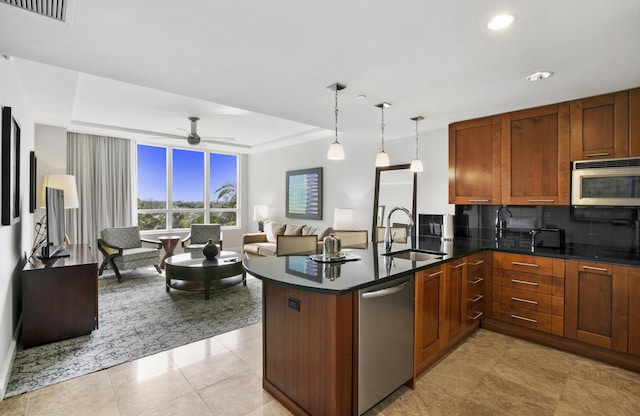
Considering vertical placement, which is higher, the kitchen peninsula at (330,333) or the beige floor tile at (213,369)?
the kitchen peninsula at (330,333)

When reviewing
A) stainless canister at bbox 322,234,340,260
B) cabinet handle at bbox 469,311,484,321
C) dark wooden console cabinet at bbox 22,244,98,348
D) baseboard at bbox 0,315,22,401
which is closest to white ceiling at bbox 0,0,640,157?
stainless canister at bbox 322,234,340,260

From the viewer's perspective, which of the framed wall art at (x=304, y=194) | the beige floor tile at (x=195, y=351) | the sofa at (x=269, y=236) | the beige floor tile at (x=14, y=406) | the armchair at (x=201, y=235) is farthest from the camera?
the armchair at (x=201, y=235)

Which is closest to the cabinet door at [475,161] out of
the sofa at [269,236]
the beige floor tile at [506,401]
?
the beige floor tile at [506,401]

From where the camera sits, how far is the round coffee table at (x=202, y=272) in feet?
13.4

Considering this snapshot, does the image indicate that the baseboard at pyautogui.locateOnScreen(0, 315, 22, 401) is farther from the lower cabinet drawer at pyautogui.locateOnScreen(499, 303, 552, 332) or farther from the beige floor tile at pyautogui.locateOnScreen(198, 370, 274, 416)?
the lower cabinet drawer at pyautogui.locateOnScreen(499, 303, 552, 332)

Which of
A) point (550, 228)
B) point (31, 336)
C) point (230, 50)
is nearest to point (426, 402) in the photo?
point (550, 228)

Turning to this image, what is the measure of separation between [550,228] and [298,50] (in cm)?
321

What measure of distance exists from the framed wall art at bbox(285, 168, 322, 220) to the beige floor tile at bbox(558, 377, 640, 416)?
4.43 meters

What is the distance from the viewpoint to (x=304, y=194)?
6.44m

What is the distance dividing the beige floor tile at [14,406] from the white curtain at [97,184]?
156 inches

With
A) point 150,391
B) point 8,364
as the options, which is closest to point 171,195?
point 8,364

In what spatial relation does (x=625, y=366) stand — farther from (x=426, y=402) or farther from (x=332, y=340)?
(x=332, y=340)

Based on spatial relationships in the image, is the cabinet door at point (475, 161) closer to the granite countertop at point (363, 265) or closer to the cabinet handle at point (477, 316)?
the granite countertop at point (363, 265)

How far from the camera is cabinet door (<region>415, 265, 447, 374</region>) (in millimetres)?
2266
